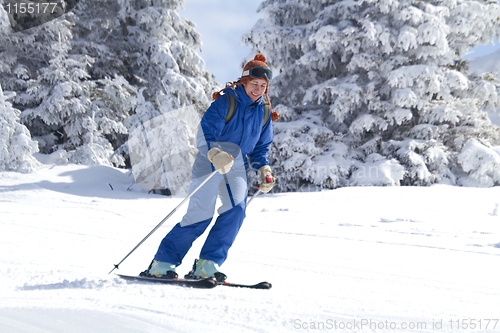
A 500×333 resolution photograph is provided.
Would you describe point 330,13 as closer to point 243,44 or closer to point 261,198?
point 243,44

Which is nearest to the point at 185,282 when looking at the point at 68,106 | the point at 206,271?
the point at 206,271

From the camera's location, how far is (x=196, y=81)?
12414 millimetres

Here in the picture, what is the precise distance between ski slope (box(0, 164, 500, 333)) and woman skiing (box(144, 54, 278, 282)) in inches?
11.8

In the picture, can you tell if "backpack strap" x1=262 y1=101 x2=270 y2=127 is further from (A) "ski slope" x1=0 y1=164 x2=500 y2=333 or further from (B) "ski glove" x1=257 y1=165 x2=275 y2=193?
(A) "ski slope" x1=0 y1=164 x2=500 y2=333

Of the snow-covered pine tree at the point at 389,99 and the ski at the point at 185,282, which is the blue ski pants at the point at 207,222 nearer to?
the ski at the point at 185,282

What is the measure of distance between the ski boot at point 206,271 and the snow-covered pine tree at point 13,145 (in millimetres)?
8414

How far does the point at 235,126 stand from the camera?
2.49 m

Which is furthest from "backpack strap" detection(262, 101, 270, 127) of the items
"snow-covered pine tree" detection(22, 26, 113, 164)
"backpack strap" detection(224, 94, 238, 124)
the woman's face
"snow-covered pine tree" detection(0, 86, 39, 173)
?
"snow-covered pine tree" detection(22, 26, 113, 164)

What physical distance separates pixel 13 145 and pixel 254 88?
8836 mm

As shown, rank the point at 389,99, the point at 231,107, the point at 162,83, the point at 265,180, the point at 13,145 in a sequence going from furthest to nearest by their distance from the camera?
the point at 162,83 → the point at 389,99 → the point at 13,145 → the point at 265,180 → the point at 231,107

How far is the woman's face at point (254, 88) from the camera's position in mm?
2484

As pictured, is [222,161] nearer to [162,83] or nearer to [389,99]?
[389,99]

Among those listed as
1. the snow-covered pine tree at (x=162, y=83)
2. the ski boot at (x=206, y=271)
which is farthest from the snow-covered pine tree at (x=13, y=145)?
the ski boot at (x=206, y=271)

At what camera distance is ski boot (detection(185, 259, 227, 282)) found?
2.30 meters
